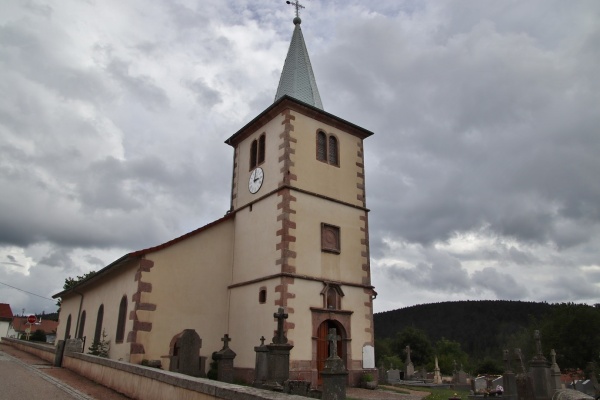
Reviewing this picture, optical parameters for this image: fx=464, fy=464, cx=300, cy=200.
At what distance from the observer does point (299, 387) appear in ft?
41.2

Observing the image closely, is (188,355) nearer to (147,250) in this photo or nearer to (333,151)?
(147,250)

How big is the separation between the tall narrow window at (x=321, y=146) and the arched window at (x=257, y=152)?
2.51 m

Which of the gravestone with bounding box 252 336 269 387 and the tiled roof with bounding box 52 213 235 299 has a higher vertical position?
the tiled roof with bounding box 52 213 235 299

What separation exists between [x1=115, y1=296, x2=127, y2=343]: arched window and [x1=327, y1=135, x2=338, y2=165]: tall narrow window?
1045 cm

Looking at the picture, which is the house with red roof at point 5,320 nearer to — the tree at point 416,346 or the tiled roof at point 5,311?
the tiled roof at point 5,311

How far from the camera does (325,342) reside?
1770 centimetres

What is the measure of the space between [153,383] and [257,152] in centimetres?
1391

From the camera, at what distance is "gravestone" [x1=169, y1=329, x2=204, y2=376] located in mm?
16219

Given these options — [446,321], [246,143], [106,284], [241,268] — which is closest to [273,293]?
[241,268]

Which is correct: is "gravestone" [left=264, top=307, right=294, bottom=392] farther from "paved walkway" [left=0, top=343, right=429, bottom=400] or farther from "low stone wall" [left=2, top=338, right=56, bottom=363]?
"low stone wall" [left=2, top=338, right=56, bottom=363]

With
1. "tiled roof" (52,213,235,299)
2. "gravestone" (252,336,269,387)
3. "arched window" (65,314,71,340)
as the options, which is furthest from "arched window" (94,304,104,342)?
"gravestone" (252,336,269,387)

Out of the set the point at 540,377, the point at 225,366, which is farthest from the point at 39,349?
the point at 540,377

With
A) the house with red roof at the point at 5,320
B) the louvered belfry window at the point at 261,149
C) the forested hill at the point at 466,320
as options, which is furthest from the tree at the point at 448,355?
the house with red roof at the point at 5,320

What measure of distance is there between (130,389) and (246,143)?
14.3m
